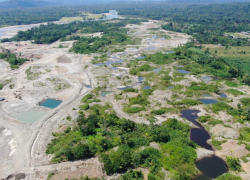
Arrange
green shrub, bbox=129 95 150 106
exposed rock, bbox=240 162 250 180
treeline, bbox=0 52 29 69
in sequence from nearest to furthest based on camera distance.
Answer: exposed rock, bbox=240 162 250 180 → green shrub, bbox=129 95 150 106 → treeline, bbox=0 52 29 69

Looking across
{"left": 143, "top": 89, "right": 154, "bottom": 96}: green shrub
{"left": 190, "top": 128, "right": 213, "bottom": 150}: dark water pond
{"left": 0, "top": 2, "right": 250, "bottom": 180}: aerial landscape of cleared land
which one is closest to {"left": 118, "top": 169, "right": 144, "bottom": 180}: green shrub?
{"left": 0, "top": 2, "right": 250, "bottom": 180}: aerial landscape of cleared land

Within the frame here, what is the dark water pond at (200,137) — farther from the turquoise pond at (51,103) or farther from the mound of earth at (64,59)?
the mound of earth at (64,59)

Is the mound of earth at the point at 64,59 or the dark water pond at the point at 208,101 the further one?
the mound of earth at the point at 64,59

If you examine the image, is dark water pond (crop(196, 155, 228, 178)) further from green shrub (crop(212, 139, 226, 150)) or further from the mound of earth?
the mound of earth

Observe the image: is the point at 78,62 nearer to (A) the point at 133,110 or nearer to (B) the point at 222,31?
(A) the point at 133,110

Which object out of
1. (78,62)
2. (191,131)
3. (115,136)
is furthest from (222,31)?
(115,136)

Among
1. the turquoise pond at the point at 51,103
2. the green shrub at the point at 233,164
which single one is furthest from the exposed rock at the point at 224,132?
the turquoise pond at the point at 51,103
